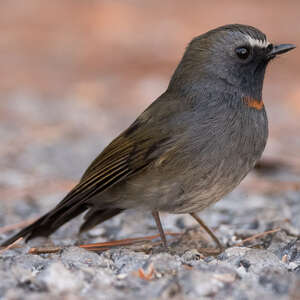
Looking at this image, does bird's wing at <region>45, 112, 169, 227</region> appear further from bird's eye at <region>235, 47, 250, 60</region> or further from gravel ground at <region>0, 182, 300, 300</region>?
bird's eye at <region>235, 47, 250, 60</region>

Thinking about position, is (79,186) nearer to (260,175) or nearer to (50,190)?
(50,190)

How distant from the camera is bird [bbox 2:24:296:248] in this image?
15.0ft

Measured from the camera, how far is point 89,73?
11.4 m

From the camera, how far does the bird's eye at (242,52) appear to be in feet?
16.0

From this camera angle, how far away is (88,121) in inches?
367

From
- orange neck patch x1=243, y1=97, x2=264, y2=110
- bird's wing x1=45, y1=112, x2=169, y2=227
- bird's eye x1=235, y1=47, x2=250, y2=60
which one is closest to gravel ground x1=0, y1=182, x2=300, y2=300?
bird's wing x1=45, y1=112, x2=169, y2=227

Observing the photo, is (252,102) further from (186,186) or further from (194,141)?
(186,186)

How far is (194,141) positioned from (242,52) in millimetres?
860

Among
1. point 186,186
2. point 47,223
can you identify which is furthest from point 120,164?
point 47,223

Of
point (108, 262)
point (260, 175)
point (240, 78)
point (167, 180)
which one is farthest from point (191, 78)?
point (260, 175)

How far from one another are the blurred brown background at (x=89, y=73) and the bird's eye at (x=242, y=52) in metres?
2.68

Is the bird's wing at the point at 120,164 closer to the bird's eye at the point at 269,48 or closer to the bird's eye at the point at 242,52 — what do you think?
the bird's eye at the point at 242,52

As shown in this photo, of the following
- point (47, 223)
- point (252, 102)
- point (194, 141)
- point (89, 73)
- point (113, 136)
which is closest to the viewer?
point (194, 141)

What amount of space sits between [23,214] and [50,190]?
52 cm
